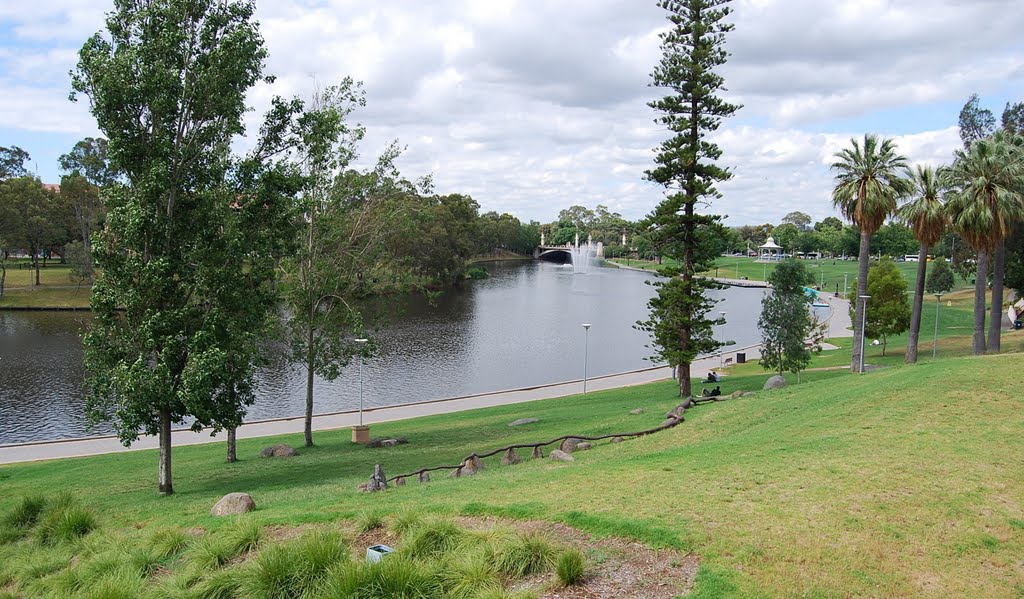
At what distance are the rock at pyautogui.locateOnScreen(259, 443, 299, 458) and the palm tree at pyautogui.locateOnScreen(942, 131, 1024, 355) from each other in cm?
2514

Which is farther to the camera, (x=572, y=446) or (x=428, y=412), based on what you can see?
(x=428, y=412)

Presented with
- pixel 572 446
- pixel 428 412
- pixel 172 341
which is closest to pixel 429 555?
pixel 572 446

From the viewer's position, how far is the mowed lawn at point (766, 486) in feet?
25.2

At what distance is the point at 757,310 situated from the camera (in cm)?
7744

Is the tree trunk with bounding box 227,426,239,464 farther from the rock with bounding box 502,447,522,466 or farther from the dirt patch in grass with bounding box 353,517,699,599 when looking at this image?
the dirt patch in grass with bounding box 353,517,699,599

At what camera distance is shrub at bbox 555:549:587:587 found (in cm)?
747

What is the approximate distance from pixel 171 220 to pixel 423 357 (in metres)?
29.3

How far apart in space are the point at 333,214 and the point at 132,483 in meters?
9.44

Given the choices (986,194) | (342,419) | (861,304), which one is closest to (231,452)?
(342,419)

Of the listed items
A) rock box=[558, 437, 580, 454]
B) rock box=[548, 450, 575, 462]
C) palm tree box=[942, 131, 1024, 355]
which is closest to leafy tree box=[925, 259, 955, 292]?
palm tree box=[942, 131, 1024, 355]

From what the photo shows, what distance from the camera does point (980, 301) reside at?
27.9 meters

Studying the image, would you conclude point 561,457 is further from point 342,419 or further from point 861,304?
→ point 861,304

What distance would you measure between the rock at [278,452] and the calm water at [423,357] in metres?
6.06

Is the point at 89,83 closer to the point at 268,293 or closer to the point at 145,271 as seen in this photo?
the point at 145,271
